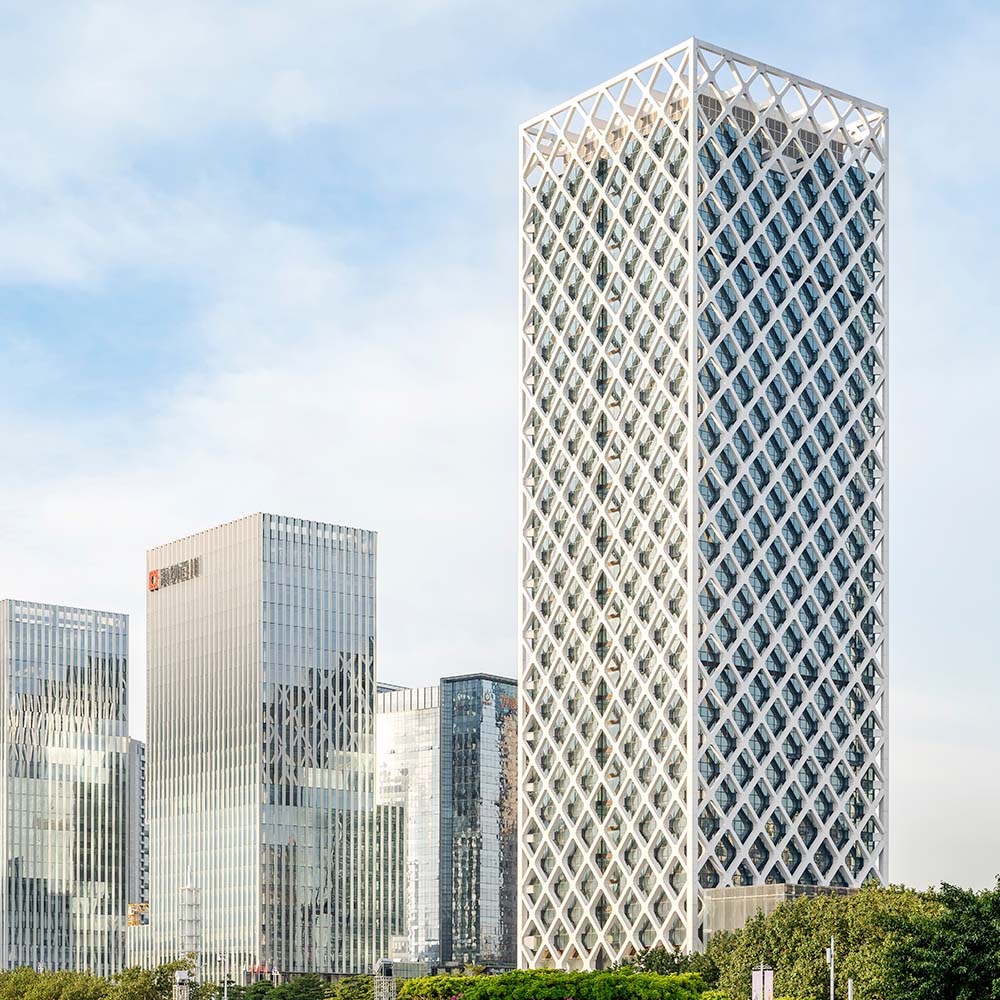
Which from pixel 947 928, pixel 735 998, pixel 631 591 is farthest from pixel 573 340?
pixel 947 928

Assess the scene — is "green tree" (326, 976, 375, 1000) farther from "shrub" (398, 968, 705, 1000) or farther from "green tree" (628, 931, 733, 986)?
"shrub" (398, 968, 705, 1000)

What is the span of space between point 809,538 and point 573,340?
32279 mm

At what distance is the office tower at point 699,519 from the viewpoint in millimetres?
179500

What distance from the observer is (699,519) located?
180250 millimetres

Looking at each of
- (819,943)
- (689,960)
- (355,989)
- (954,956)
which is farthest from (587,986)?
(954,956)

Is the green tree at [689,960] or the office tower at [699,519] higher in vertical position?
the office tower at [699,519]

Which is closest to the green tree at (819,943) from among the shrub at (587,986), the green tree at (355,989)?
the shrub at (587,986)

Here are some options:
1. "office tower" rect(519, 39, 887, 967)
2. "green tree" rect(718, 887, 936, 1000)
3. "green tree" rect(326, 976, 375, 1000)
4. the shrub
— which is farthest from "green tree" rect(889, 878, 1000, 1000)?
"green tree" rect(326, 976, 375, 1000)

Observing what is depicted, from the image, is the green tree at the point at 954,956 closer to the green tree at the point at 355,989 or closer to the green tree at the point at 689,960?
the green tree at the point at 689,960

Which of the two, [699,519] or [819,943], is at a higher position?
[699,519]

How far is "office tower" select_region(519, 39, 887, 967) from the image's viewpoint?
589ft

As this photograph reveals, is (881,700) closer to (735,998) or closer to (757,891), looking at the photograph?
(757,891)

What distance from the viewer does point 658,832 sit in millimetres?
177625

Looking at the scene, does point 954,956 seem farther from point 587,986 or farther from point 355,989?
point 355,989
